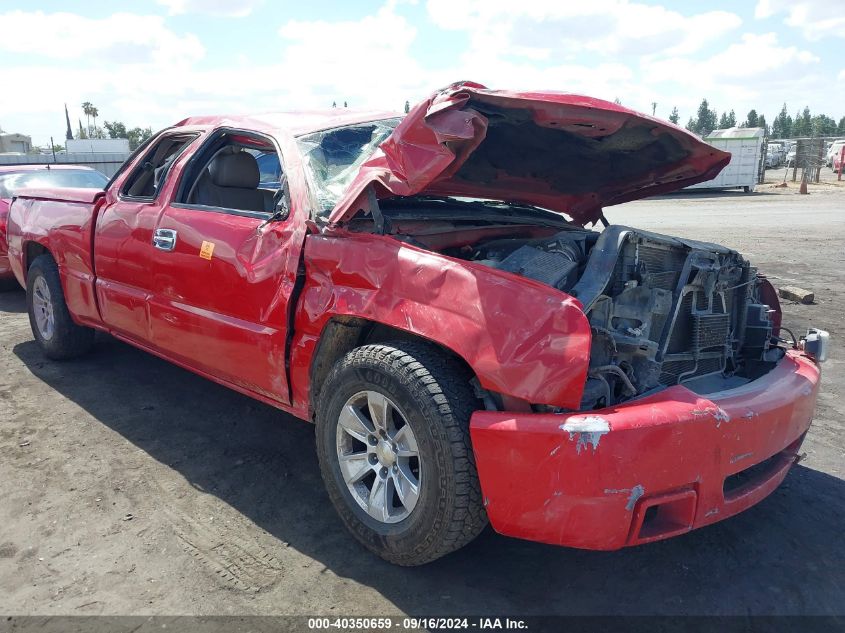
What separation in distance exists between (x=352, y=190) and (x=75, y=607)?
6.65ft

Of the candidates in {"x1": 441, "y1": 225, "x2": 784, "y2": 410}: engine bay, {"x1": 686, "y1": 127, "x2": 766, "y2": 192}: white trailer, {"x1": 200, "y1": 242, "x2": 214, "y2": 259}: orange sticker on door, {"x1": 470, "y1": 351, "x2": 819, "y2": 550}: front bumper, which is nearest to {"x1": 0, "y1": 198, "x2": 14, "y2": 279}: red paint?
{"x1": 200, "y1": 242, "x2": 214, "y2": 259}: orange sticker on door

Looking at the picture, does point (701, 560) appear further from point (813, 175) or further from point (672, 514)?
point (813, 175)

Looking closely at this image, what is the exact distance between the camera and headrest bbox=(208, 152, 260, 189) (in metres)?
3.95

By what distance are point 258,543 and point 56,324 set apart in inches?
130

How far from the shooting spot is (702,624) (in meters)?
2.50

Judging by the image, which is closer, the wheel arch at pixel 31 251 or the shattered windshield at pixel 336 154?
the shattered windshield at pixel 336 154

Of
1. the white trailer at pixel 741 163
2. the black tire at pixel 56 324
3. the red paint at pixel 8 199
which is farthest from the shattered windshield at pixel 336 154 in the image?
the white trailer at pixel 741 163

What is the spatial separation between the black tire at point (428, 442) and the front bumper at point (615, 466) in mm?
81

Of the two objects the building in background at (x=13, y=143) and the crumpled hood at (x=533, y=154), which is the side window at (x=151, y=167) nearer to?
the crumpled hood at (x=533, y=154)

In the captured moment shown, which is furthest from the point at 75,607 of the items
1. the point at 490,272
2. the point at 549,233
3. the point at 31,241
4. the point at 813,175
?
the point at 813,175

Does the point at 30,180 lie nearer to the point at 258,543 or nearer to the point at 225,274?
the point at 225,274

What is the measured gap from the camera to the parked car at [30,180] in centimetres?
803

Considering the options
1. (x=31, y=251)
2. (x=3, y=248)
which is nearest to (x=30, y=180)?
(x=3, y=248)

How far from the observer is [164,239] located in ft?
13.0
